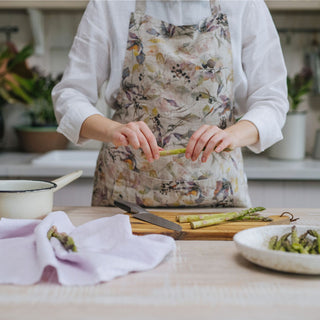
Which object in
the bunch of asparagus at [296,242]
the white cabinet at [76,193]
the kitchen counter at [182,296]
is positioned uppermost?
the bunch of asparagus at [296,242]

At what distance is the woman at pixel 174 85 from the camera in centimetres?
138

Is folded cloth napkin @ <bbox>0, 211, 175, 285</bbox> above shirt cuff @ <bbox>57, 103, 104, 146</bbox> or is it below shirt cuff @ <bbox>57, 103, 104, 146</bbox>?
below

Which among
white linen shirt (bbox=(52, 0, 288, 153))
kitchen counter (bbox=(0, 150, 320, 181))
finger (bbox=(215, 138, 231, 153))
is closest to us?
finger (bbox=(215, 138, 231, 153))

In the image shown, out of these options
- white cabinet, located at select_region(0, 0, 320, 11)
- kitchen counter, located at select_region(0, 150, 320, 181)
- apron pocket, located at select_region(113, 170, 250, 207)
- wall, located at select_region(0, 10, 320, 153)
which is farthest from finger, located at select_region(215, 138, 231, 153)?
wall, located at select_region(0, 10, 320, 153)

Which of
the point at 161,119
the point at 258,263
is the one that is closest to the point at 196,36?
the point at 161,119

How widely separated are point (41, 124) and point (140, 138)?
5.38 ft

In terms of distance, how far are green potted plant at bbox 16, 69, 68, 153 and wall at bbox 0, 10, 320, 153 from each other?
0.14 m

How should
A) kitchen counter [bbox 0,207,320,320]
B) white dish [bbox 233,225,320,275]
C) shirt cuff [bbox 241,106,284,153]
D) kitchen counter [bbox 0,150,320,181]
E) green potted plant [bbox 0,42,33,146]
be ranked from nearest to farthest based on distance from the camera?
kitchen counter [bbox 0,207,320,320], white dish [bbox 233,225,320,275], shirt cuff [bbox 241,106,284,153], kitchen counter [bbox 0,150,320,181], green potted plant [bbox 0,42,33,146]

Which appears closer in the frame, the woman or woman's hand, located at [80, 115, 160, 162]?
woman's hand, located at [80, 115, 160, 162]

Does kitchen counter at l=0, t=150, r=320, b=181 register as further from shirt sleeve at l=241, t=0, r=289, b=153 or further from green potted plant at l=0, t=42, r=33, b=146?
shirt sleeve at l=241, t=0, r=289, b=153

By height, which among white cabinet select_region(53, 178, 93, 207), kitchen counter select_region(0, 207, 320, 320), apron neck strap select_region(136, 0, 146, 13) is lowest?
white cabinet select_region(53, 178, 93, 207)

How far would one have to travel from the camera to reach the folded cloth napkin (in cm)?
78

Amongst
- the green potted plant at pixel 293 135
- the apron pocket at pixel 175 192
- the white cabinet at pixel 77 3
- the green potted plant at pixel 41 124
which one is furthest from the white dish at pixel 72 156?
the apron pocket at pixel 175 192

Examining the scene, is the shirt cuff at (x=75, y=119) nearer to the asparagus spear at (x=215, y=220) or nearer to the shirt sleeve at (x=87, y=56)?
the shirt sleeve at (x=87, y=56)
